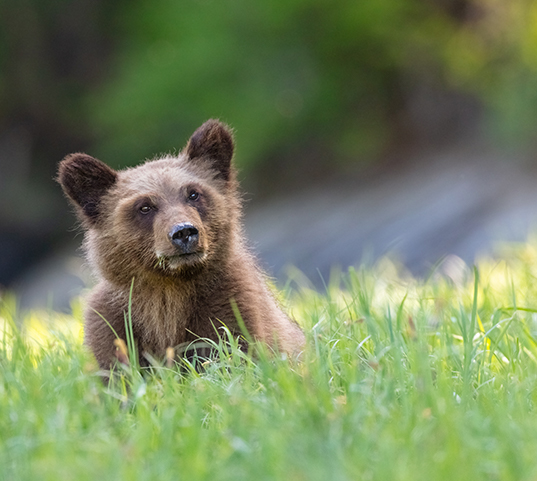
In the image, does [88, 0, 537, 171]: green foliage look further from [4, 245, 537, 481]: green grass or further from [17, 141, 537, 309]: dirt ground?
[4, 245, 537, 481]: green grass

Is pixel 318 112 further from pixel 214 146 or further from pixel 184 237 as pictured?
pixel 184 237

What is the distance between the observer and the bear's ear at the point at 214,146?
4.98 metres

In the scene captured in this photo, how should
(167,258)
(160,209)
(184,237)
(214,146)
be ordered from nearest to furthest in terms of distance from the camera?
1. (184,237)
2. (167,258)
3. (160,209)
4. (214,146)

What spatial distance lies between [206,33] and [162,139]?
8.52 ft

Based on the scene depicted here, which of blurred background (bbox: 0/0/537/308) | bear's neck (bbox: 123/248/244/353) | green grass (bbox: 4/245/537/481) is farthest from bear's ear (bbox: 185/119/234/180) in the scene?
blurred background (bbox: 0/0/537/308)

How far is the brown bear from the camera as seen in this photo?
14.4 ft

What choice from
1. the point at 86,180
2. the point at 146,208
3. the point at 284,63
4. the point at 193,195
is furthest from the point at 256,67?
the point at 146,208

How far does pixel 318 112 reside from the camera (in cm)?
1892

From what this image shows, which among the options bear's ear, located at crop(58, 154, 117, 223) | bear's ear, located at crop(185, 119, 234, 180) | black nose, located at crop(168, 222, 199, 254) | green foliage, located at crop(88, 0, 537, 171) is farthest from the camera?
green foliage, located at crop(88, 0, 537, 171)

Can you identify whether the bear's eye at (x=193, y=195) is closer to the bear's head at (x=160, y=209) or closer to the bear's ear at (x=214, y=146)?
the bear's head at (x=160, y=209)

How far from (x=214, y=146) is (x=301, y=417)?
2.44 metres

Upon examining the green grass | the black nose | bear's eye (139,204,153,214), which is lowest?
the green grass

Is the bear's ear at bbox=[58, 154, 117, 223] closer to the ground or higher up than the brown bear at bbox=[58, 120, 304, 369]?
higher up

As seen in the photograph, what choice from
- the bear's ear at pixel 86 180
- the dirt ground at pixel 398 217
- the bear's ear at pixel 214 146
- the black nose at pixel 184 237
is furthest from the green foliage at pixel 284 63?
the black nose at pixel 184 237
